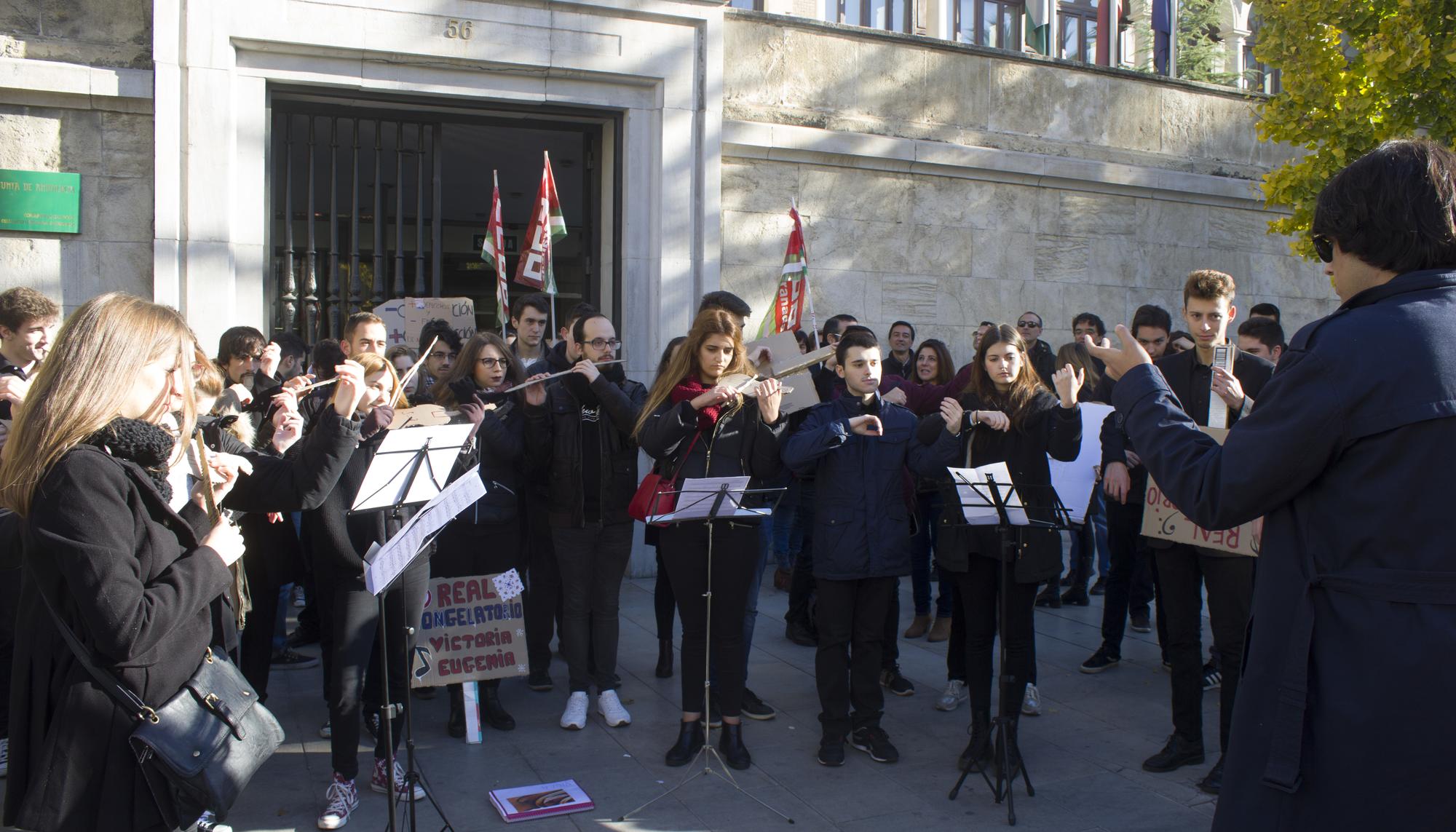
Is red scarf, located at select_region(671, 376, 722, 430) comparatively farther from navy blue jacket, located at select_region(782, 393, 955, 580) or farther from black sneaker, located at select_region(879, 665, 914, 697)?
black sneaker, located at select_region(879, 665, 914, 697)

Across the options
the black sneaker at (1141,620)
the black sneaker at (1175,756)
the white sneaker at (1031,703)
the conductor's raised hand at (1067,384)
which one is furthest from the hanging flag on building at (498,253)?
the black sneaker at (1175,756)

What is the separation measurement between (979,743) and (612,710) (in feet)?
5.99

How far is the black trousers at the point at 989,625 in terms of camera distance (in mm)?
4879

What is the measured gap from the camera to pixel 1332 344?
6.81ft

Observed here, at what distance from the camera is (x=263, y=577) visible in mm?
5293

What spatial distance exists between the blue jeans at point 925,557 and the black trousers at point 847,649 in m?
2.16

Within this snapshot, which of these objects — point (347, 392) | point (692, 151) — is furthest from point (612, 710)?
point (692, 151)

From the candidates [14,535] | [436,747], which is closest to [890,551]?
[436,747]

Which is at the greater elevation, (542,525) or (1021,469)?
(1021,469)

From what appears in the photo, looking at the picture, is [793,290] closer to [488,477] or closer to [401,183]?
[401,183]

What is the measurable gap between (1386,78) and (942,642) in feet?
16.6

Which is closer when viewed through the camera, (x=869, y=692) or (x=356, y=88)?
(x=869, y=692)

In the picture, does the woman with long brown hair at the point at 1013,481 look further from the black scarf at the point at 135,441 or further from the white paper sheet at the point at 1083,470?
the black scarf at the point at 135,441

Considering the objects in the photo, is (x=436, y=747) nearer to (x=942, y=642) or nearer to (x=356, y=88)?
(x=942, y=642)
